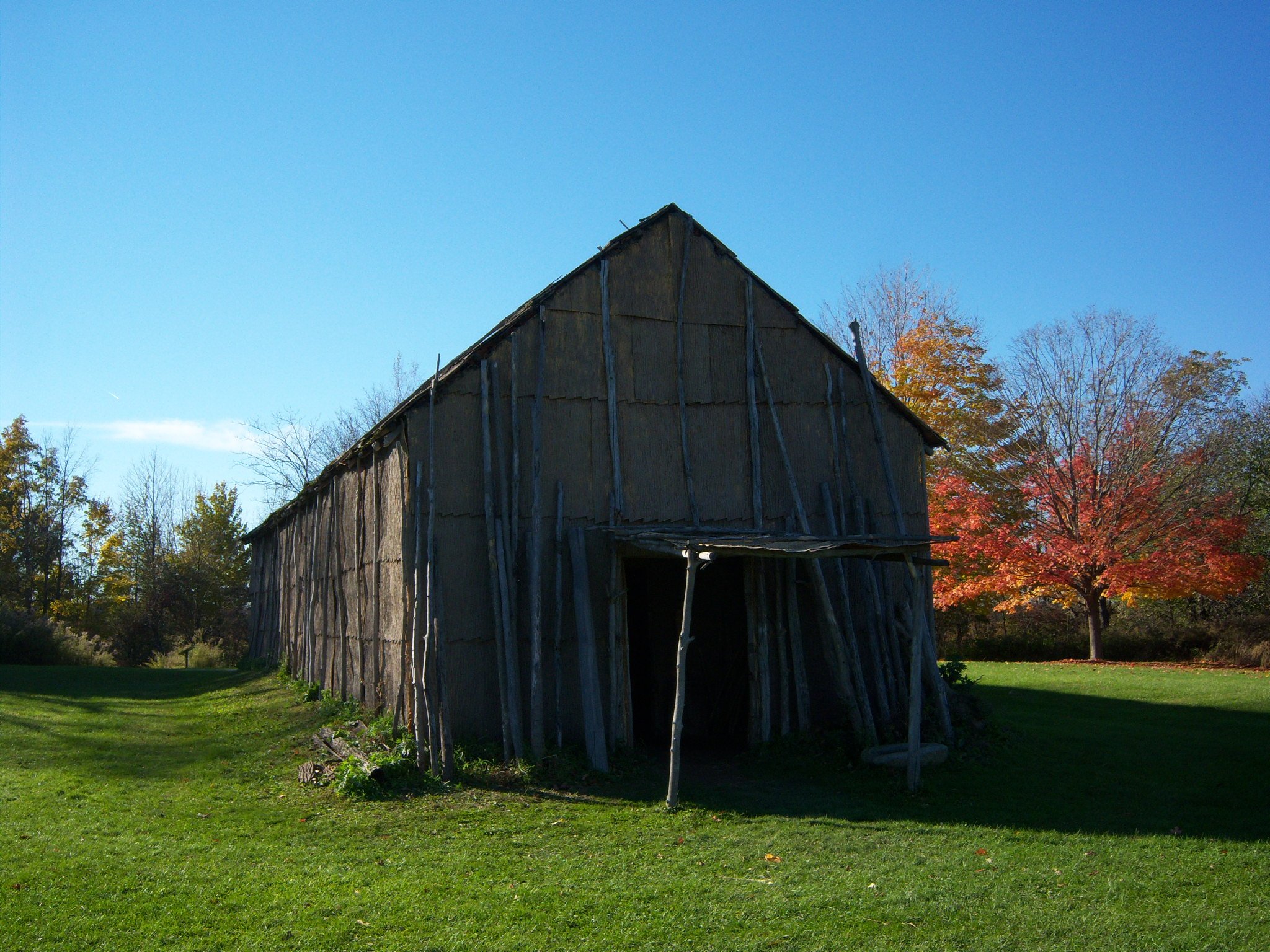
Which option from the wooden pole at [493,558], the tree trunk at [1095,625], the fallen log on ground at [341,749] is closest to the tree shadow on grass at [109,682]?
the fallen log on ground at [341,749]

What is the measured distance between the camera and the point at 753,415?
1294cm

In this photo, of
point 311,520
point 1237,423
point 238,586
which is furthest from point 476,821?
point 238,586

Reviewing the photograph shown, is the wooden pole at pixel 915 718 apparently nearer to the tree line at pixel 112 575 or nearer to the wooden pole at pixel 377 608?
the wooden pole at pixel 377 608

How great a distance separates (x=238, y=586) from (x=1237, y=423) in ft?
126

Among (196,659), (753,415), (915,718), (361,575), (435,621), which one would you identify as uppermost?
(753,415)

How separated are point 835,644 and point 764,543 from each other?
2875 millimetres

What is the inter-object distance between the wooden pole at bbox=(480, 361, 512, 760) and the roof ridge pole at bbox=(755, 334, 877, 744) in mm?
3746

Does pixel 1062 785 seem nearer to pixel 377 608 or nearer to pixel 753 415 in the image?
pixel 753 415

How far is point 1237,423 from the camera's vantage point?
2867cm

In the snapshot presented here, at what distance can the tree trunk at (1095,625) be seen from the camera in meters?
25.5

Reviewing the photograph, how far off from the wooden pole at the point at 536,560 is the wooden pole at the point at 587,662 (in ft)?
1.43

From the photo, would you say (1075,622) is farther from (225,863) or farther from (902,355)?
(225,863)

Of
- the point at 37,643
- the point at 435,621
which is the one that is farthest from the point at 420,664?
the point at 37,643

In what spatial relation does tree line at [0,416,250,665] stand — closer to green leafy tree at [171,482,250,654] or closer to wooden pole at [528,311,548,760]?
green leafy tree at [171,482,250,654]
